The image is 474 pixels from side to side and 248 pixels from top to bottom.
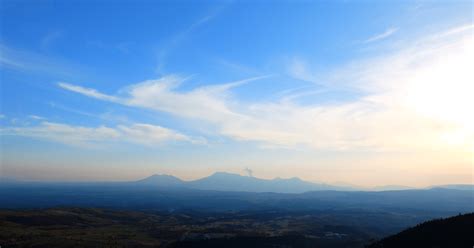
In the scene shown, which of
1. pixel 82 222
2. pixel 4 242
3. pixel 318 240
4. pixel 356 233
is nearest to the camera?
pixel 4 242

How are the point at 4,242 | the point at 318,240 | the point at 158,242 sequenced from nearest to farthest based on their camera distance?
the point at 4,242 < the point at 158,242 < the point at 318,240

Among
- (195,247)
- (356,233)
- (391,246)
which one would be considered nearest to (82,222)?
(195,247)

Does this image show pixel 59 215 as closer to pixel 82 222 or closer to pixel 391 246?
pixel 82 222

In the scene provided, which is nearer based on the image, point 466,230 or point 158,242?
point 466,230

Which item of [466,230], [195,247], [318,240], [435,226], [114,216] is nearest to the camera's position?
[466,230]

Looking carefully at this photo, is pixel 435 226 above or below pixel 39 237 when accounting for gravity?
above

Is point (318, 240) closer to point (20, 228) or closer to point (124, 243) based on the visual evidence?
point (124, 243)

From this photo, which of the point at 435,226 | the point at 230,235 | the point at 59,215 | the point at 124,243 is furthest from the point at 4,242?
the point at 435,226

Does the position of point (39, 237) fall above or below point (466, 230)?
below

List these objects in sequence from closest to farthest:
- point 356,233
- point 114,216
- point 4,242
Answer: point 4,242, point 356,233, point 114,216
